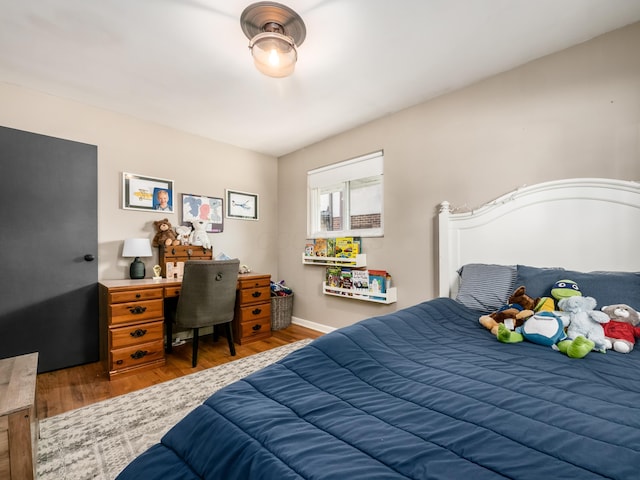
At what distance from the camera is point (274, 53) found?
5.67 feet

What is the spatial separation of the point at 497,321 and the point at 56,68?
3.44 meters

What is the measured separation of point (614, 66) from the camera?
1.80m

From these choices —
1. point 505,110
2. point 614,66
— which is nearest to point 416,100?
point 505,110

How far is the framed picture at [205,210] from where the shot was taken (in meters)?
3.28

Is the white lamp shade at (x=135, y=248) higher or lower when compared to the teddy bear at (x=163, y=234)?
lower

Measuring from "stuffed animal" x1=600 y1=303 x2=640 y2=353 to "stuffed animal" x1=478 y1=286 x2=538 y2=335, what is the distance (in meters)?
0.30

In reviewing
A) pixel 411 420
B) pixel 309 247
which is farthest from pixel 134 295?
pixel 411 420

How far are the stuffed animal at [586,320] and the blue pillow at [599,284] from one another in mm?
83

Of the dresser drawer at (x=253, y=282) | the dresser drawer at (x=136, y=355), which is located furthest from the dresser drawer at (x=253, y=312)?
the dresser drawer at (x=136, y=355)

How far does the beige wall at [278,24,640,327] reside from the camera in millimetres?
1794

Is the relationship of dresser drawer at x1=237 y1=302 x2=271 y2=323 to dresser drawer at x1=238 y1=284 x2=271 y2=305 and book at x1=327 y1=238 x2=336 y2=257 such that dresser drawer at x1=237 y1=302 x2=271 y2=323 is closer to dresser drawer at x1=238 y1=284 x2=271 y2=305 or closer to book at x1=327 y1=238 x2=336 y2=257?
dresser drawer at x1=238 y1=284 x2=271 y2=305

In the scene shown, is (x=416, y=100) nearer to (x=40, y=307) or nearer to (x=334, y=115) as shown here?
(x=334, y=115)

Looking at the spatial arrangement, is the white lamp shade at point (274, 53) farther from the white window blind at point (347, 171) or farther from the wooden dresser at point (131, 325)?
the wooden dresser at point (131, 325)

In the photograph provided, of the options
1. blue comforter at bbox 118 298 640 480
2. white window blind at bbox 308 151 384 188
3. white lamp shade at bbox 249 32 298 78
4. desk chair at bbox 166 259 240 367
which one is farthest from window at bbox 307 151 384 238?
blue comforter at bbox 118 298 640 480
